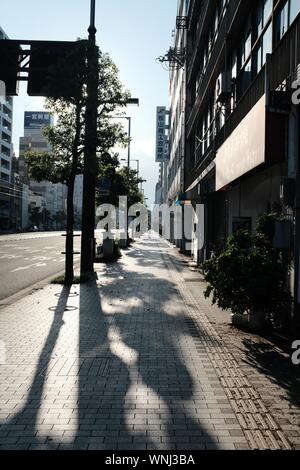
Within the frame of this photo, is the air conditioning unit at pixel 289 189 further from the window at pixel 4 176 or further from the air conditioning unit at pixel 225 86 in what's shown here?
the window at pixel 4 176

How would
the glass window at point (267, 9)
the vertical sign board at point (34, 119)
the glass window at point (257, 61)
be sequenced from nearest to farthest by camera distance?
the glass window at point (267, 9) < the glass window at point (257, 61) < the vertical sign board at point (34, 119)

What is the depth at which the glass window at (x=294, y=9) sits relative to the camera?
25.3 ft

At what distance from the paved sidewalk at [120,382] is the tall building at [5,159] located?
79124 millimetres

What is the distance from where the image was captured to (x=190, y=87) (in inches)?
1211

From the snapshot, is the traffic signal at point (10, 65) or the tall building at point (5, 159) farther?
the tall building at point (5, 159)

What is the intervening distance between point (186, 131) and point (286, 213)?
2365 centimetres

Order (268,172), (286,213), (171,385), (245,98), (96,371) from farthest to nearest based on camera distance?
1. (245,98)
2. (268,172)
3. (286,213)
4. (96,371)
5. (171,385)

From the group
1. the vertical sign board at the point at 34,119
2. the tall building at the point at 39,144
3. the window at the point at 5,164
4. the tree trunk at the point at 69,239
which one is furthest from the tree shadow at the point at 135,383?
the vertical sign board at the point at 34,119

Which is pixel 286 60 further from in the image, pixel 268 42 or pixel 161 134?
pixel 161 134

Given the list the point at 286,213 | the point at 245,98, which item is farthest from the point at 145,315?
the point at 245,98

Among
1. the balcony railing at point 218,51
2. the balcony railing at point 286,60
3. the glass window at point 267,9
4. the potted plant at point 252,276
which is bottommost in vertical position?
the potted plant at point 252,276

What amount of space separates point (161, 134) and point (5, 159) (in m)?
34.0

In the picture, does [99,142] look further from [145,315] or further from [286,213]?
[286,213]

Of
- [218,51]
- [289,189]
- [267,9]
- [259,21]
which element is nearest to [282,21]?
[267,9]
